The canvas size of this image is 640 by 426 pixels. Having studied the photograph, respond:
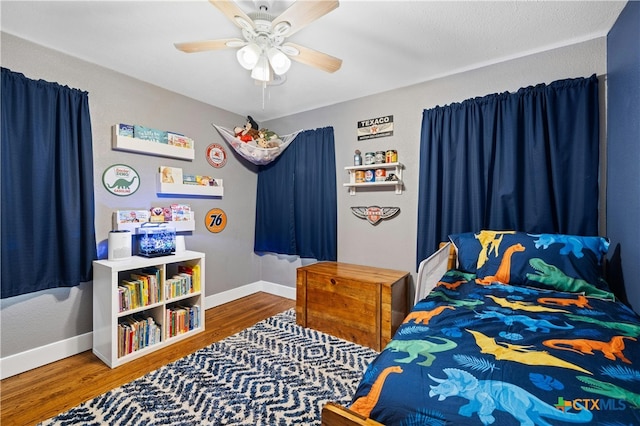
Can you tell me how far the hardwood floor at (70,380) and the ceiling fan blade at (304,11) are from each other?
2521mm

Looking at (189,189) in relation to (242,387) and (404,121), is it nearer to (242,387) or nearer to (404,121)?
(242,387)

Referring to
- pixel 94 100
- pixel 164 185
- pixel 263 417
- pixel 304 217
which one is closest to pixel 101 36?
pixel 94 100

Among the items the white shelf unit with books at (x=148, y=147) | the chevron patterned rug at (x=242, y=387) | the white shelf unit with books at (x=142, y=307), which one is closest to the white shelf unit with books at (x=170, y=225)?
the white shelf unit with books at (x=142, y=307)

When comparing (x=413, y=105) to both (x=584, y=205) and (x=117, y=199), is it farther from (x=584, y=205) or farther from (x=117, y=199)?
(x=117, y=199)

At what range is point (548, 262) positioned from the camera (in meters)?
1.75

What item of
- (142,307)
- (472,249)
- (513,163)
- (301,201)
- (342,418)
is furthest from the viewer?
(301,201)

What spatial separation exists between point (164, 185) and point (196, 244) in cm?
76

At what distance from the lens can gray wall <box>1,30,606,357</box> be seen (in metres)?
2.10

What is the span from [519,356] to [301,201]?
9.14ft

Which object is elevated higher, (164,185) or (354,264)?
(164,185)

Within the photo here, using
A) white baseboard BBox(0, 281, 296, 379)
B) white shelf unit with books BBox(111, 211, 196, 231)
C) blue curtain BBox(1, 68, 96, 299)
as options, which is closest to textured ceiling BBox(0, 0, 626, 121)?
blue curtain BBox(1, 68, 96, 299)

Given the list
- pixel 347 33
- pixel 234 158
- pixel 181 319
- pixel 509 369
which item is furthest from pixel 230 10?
pixel 181 319

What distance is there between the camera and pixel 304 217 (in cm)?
348

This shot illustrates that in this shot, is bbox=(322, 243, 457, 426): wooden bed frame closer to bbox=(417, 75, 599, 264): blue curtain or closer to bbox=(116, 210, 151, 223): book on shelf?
bbox=(417, 75, 599, 264): blue curtain
